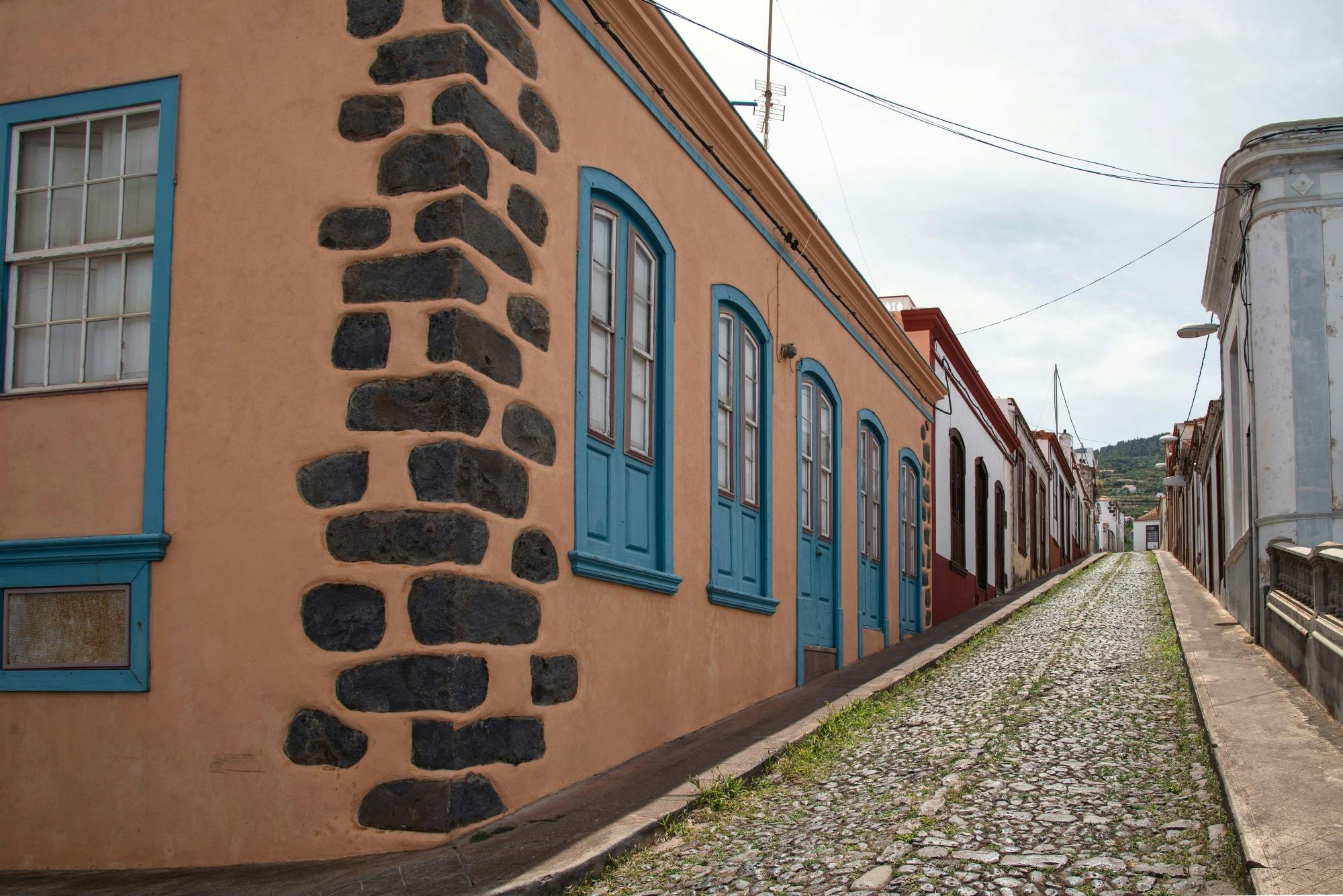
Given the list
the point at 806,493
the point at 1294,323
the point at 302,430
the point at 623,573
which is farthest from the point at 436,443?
the point at 1294,323

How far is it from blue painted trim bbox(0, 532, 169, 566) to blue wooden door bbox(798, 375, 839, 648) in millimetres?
6343

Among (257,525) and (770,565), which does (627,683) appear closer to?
(257,525)

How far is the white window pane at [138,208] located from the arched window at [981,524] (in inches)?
730

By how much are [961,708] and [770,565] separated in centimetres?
191

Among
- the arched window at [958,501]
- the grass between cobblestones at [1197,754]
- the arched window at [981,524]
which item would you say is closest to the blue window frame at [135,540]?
the grass between cobblestones at [1197,754]

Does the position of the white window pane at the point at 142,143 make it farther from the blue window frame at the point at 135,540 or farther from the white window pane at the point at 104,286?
the white window pane at the point at 104,286

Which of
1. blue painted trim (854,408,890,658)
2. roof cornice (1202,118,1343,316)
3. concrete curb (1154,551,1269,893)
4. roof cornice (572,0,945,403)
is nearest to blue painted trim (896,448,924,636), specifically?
blue painted trim (854,408,890,658)

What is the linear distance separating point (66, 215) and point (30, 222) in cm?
23

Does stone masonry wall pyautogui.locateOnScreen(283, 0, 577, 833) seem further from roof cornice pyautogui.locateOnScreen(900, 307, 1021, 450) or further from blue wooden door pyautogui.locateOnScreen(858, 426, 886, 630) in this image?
roof cornice pyautogui.locateOnScreen(900, 307, 1021, 450)

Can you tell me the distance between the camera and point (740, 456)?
9.66 m

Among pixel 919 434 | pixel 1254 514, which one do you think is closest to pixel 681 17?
pixel 1254 514

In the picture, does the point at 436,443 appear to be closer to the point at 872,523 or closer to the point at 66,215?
the point at 66,215

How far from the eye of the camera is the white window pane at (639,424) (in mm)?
7656

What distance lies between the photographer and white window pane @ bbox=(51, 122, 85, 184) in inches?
252
